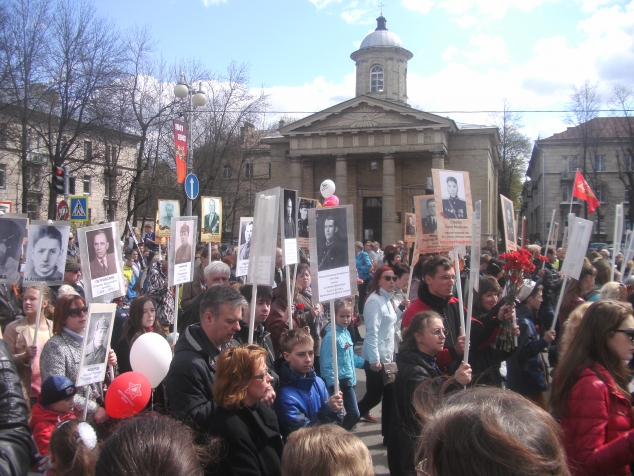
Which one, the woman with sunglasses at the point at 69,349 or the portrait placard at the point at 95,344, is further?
the woman with sunglasses at the point at 69,349

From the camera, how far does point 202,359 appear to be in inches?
139

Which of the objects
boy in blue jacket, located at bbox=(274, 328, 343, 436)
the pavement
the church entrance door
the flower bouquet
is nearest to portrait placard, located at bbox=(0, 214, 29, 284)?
boy in blue jacket, located at bbox=(274, 328, 343, 436)

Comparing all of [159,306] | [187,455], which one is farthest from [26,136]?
[187,455]

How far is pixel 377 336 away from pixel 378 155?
129 feet

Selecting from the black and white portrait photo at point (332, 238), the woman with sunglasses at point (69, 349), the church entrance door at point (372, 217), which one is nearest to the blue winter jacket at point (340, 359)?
the black and white portrait photo at point (332, 238)

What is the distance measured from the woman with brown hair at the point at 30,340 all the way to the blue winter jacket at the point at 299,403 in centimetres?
212

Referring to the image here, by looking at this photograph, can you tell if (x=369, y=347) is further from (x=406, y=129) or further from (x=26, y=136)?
(x=406, y=129)

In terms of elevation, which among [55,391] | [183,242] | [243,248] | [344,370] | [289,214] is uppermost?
[289,214]

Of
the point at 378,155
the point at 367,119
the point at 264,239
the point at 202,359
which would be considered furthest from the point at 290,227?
the point at 378,155

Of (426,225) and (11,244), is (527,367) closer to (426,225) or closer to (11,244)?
(426,225)

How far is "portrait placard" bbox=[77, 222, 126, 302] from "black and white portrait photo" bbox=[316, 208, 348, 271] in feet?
6.17

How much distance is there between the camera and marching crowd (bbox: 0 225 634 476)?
1.64 metres

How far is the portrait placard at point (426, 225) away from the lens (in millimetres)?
8312

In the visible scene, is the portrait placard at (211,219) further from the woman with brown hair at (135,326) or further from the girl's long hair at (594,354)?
the girl's long hair at (594,354)
